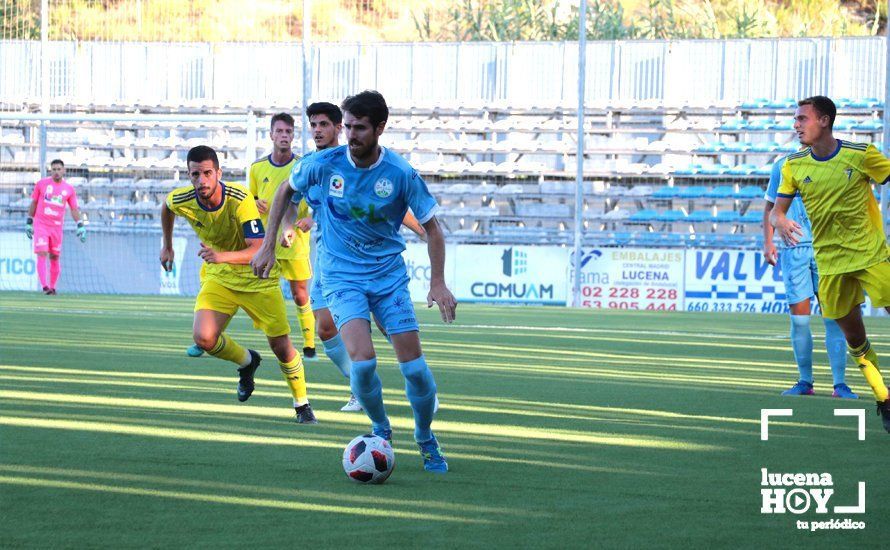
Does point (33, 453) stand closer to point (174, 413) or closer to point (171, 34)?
point (174, 413)

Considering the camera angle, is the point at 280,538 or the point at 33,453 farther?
the point at 33,453

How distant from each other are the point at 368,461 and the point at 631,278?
18251 mm

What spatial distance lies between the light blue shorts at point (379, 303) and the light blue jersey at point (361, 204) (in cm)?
5

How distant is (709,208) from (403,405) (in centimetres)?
2061

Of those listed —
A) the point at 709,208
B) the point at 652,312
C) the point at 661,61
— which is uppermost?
the point at 661,61

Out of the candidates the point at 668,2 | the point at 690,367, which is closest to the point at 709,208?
the point at 668,2

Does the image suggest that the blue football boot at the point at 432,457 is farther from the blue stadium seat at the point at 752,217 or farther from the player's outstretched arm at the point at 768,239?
the blue stadium seat at the point at 752,217

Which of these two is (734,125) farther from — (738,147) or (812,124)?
(812,124)

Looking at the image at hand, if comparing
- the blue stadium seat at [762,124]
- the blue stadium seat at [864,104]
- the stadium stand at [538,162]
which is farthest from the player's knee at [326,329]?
the blue stadium seat at [864,104]

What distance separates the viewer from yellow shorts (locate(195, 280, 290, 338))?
335 inches

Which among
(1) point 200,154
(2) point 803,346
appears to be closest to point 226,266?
(1) point 200,154

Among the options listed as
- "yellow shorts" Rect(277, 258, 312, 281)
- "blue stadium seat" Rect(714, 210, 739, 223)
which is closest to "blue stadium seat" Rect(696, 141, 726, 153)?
"blue stadium seat" Rect(714, 210, 739, 223)

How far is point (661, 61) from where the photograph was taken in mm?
31266

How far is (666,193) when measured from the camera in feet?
94.4
